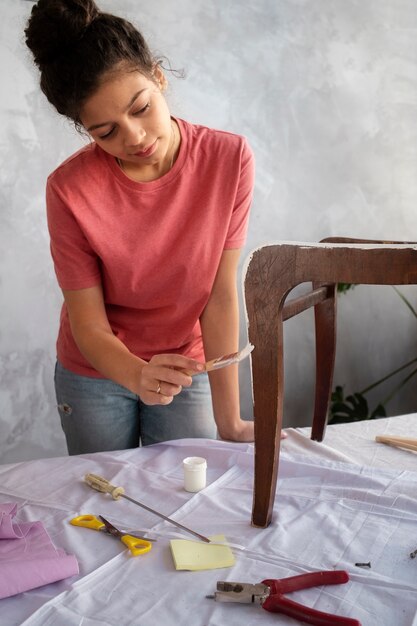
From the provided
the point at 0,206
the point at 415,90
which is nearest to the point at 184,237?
the point at 0,206

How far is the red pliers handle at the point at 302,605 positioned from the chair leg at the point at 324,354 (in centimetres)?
59

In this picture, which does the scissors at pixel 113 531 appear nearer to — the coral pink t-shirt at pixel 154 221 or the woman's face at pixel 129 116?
the coral pink t-shirt at pixel 154 221

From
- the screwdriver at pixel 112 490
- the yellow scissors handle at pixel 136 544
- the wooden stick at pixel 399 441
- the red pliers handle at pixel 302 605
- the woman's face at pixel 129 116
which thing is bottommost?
the red pliers handle at pixel 302 605

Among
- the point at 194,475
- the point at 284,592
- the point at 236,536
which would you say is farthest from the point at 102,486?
the point at 284,592

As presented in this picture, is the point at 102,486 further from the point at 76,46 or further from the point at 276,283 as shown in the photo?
the point at 76,46

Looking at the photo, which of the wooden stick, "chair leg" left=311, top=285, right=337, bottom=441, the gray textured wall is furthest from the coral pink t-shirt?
the gray textured wall

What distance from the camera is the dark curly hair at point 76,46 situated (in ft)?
3.71

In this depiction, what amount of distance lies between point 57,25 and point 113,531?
0.77 metres

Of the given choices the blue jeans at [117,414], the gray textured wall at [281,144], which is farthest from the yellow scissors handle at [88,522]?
the gray textured wall at [281,144]

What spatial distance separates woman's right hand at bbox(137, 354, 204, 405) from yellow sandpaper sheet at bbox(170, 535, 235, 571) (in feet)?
0.75

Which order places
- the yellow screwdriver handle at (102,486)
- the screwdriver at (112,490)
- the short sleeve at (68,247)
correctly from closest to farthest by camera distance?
the screwdriver at (112,490) < the yellow screwdriver handle at (102,486) < the short sleeve at (68,247)

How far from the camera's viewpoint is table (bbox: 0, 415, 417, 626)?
847mm

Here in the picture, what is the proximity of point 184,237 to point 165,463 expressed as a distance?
422 millimetres

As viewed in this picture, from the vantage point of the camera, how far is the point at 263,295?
3.38ft
